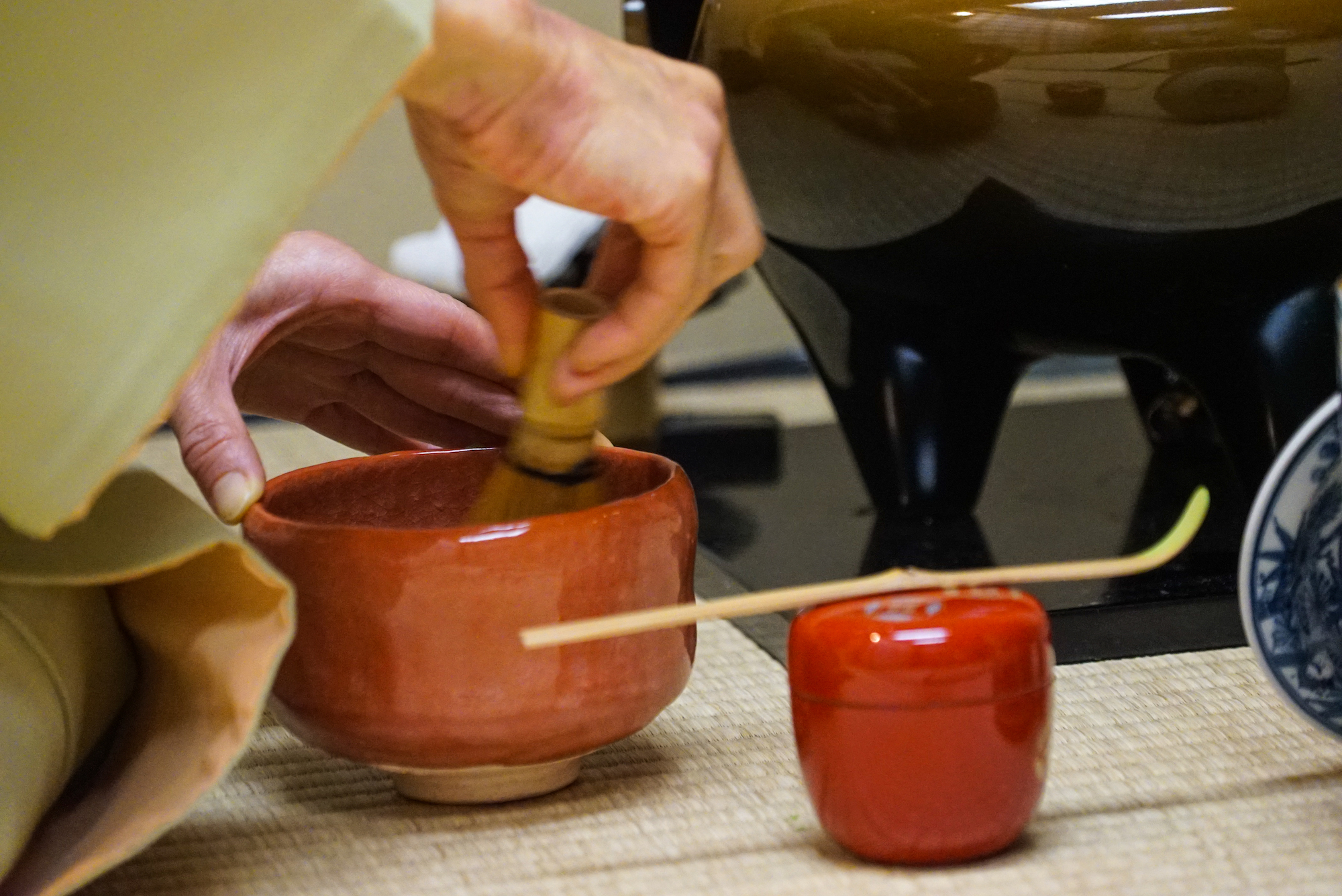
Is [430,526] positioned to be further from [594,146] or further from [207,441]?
[594,146]

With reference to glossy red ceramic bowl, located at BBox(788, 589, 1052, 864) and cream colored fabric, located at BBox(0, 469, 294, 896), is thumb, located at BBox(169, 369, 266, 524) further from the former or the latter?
glossy red ceramic bowl, located at BBox(788, 589, 1052, 864)

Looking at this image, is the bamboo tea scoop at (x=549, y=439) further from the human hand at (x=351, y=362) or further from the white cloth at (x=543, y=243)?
the white cloth at (x=543, y=243)

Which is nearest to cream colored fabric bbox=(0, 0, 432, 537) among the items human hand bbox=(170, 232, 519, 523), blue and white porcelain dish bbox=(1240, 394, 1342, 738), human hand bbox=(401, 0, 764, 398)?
human hand bbox=(401, 0, 764, 398)

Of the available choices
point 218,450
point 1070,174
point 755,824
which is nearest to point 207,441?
point 218,450

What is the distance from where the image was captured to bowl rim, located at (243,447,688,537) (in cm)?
51

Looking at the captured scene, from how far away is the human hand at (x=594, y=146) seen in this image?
0.48m

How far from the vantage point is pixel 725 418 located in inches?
62.6

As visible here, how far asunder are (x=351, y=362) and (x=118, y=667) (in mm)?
229

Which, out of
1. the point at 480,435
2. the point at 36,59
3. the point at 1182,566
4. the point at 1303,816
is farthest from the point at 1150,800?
the point at 36,59

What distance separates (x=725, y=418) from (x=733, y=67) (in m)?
0.81

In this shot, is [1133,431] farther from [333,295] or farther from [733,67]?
[333,295]

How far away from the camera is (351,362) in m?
0.74

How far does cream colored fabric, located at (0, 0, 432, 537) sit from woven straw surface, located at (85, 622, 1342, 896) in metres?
0.17

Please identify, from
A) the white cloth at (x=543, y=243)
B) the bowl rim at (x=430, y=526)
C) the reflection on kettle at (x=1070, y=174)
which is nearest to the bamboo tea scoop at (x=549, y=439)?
the bowl rim at (x=430, y=526)
